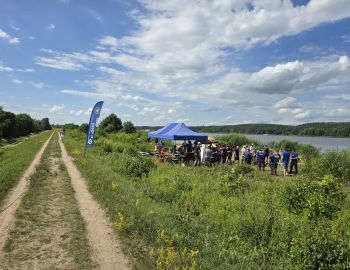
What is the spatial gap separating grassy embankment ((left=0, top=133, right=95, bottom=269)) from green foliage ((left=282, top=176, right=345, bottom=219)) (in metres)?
5.74

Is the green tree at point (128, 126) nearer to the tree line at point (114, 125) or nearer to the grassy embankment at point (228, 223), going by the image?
the tree line at point (114, 125)

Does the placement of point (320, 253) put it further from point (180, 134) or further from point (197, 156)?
point (180, 134)

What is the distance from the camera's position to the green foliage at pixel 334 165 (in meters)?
16.1

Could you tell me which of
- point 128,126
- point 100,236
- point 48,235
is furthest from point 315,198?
point 128,126

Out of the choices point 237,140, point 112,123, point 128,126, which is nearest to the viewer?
point 237,140

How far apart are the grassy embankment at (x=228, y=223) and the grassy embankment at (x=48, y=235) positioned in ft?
2.97

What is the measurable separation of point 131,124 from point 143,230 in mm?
75041

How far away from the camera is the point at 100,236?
23.6ft

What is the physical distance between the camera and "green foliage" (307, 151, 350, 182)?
16.1 meters

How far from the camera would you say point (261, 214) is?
8234 millimetres

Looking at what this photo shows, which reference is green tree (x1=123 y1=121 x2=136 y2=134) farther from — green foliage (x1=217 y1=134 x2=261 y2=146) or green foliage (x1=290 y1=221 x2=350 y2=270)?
green foliage (x1=290 y1=221 x2=350 y2=270)

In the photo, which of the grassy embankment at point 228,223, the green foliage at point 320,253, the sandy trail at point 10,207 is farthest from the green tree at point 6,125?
the green foliage at point 320,253

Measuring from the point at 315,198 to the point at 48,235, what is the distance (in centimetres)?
672

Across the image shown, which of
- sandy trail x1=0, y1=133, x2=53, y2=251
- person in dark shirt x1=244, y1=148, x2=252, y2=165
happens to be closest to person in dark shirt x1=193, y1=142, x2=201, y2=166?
person in dark shirt x1=244, y1=148, x2=252, y2=165
